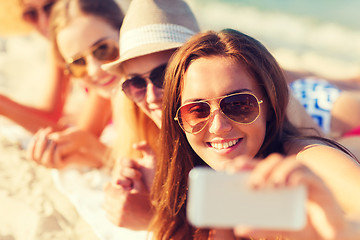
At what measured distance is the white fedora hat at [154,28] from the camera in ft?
7.88

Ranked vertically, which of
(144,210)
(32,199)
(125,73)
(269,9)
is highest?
A: (125,73)

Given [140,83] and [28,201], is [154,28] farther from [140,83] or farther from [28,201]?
[28,201]

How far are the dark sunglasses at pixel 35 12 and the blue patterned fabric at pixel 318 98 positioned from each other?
2.40 meters

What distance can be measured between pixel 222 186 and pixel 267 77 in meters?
0.88

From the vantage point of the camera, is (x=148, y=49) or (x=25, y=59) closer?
(x=148, y=49)

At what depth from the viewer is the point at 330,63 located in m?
9.83

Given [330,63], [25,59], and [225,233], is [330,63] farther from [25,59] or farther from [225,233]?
[225,233]

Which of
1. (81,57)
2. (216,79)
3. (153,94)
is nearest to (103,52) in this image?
(81,57)

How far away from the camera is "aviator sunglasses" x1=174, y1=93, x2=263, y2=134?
1.72 metres

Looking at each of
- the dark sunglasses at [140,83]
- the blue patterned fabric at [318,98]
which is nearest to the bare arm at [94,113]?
the dark sunglasses at [140,83]

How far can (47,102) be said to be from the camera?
14.3 ft

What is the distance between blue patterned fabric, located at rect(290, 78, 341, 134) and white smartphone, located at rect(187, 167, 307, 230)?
2.24 meters

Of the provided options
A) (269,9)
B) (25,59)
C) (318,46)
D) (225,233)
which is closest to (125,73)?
(225,233)

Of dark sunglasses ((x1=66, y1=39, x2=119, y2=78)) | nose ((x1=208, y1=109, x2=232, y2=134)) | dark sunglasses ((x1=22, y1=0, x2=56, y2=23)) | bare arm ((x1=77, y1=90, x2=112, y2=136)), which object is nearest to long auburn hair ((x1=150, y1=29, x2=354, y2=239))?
nose ((x1=208, y1=109, x2=232, y2=134))
